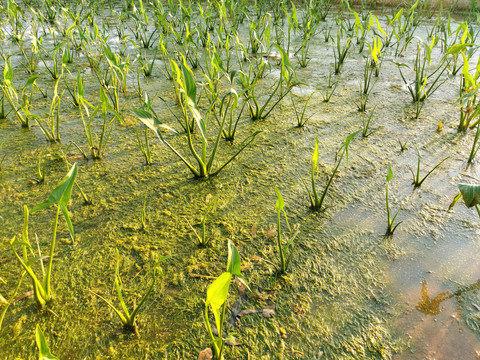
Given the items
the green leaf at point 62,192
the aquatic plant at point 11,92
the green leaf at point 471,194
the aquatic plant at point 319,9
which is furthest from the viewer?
the aquatic plant at point 319,9

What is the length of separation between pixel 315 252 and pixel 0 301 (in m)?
0.82

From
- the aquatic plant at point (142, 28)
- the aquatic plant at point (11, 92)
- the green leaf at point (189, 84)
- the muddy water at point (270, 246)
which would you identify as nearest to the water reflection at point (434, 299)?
the muddy water at point (270, 246)

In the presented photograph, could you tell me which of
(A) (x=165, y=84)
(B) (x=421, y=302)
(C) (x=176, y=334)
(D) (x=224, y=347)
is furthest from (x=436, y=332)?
(A) (x=165, y=84)

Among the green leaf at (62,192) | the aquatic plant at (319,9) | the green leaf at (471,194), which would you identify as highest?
the aquatic plant at (319,9)

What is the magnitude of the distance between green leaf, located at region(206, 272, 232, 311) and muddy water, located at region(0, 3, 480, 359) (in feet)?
0.80

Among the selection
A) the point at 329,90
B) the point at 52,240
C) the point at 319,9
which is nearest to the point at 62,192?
the point at 52,240

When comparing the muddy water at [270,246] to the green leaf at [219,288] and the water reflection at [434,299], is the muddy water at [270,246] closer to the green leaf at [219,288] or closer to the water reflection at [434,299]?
the water reflection at [434,299]

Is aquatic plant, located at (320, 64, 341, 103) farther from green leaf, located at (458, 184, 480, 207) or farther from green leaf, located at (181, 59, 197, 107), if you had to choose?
green leaf, located at (458, 184, 480, 207)

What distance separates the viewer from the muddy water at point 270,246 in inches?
31.8

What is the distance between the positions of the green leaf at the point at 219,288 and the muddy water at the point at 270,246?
24 cm

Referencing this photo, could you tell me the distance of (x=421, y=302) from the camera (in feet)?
2.89

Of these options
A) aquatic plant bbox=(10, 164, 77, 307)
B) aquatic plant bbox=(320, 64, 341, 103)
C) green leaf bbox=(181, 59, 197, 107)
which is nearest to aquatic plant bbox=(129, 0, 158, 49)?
aquatic plant bbox=(320, 64, 341, 103)

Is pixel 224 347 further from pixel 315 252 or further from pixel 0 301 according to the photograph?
pixel 0 301

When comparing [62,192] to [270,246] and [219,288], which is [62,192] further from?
[270,246]
